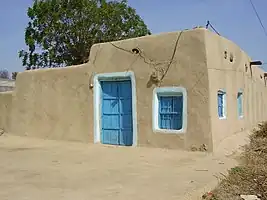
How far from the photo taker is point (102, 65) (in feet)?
38.4

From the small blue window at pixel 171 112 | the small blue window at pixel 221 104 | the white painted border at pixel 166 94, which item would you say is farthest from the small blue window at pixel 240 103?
the white painted border at pixel 166 94

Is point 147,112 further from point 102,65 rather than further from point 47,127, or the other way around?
point 47,127

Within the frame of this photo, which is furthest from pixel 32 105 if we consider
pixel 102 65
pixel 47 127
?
pixel 102 65

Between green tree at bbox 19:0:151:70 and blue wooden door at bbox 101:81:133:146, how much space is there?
9.51 m

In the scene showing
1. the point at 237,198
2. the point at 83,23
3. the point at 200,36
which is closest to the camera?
the point at 237,198

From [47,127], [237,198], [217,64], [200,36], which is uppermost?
[200,36]

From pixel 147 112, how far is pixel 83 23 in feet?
36.8

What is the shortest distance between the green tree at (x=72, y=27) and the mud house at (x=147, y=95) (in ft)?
22.6

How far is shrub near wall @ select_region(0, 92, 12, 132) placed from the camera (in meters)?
Result: 15.2

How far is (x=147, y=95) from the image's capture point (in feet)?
35.0

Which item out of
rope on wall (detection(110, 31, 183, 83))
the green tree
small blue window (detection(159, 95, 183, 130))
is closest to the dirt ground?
small blue window (detection(159, 95, 183, 130))

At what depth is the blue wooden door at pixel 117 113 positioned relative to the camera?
37.1ft

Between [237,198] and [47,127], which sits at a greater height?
[47,127]

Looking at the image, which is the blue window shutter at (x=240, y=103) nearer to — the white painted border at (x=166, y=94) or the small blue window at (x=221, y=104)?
the small blue window at (x=221, y=104)
